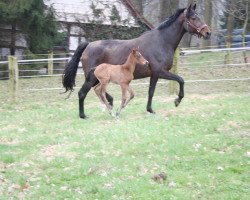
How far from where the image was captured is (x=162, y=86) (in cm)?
1666

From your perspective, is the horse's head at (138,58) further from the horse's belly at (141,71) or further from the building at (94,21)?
the building at (94,21)

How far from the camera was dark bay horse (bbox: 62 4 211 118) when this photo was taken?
9.50m

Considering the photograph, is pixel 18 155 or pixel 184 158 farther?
pixel 18 155

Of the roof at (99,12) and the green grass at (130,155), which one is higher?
the roof at (99,12)

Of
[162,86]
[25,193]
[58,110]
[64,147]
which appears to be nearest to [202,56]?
[162,86]

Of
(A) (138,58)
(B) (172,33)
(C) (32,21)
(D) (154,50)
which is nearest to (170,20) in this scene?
(B) (172,33)

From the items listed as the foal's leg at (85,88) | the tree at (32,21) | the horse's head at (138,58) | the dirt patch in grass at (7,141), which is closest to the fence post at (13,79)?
the foal's leg at (85,88)

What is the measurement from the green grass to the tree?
11.0 meters

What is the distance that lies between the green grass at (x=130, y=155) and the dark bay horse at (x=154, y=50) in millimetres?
696

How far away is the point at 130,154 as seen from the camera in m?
6.64

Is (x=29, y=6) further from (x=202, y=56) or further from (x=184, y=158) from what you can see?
(x=184, y=158)

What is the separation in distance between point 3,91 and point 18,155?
1052 centimetres

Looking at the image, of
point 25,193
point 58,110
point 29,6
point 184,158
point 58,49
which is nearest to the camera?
point 25,193

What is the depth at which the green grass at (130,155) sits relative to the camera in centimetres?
549
